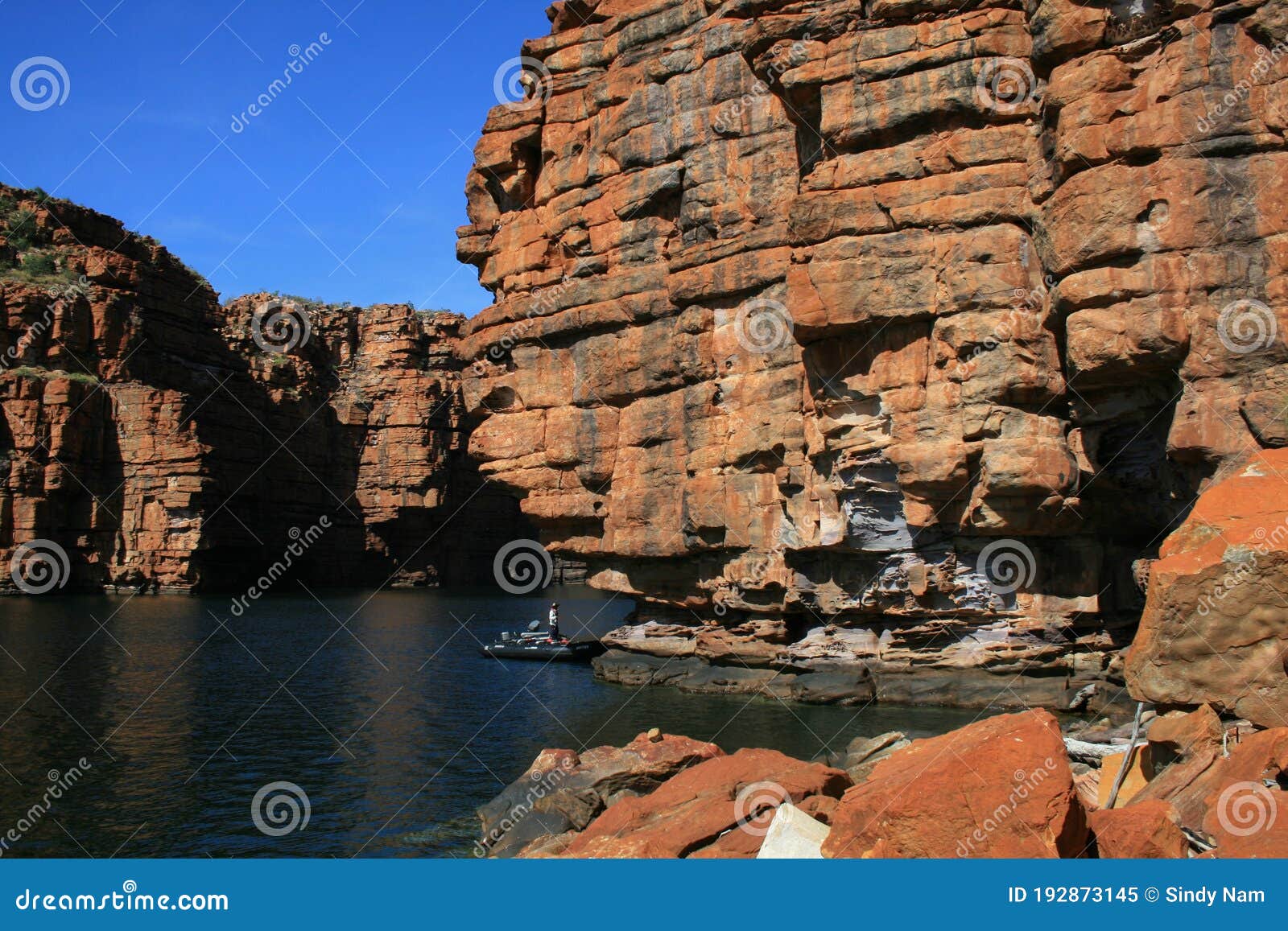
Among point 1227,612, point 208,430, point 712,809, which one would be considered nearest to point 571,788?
point 712,809

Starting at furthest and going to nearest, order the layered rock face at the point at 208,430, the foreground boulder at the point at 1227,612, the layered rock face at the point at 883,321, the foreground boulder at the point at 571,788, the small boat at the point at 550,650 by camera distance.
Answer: the layered rock face at the point at 208,430
the small boat at the point at 550,650
the layered rock face at the point at 883,321
the foreground boulder at the point at 571,788
the foreground boulder at the point at 1227,612

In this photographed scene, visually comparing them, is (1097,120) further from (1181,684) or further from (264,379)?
(264,379)

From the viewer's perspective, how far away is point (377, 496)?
4446 inches

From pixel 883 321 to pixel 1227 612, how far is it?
1855 cm

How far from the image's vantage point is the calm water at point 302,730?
2161 centimetres

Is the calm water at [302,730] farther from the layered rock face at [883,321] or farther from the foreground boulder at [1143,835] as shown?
the foreground boulder at [1143,835]

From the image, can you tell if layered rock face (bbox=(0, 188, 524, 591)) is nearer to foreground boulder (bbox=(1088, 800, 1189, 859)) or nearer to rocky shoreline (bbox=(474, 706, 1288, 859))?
rocky shoreline (bbox=(474, 706, 1288, 859))

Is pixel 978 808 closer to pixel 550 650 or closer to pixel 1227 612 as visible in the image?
pixel 1227 612

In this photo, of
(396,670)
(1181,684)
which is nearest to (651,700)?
(396,670)

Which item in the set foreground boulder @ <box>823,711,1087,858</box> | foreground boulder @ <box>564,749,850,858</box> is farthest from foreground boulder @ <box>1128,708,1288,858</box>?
foreground boulder @ <box>564,749,850,858</box>

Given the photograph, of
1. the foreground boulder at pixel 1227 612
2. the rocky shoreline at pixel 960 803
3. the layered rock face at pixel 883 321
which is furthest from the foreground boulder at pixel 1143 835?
the layered rock face at pixel 883 321

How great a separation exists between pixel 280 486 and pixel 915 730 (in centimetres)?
9061

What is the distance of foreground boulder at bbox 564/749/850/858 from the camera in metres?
15.3

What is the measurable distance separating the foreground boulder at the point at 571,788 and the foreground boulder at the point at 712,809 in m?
1.54
